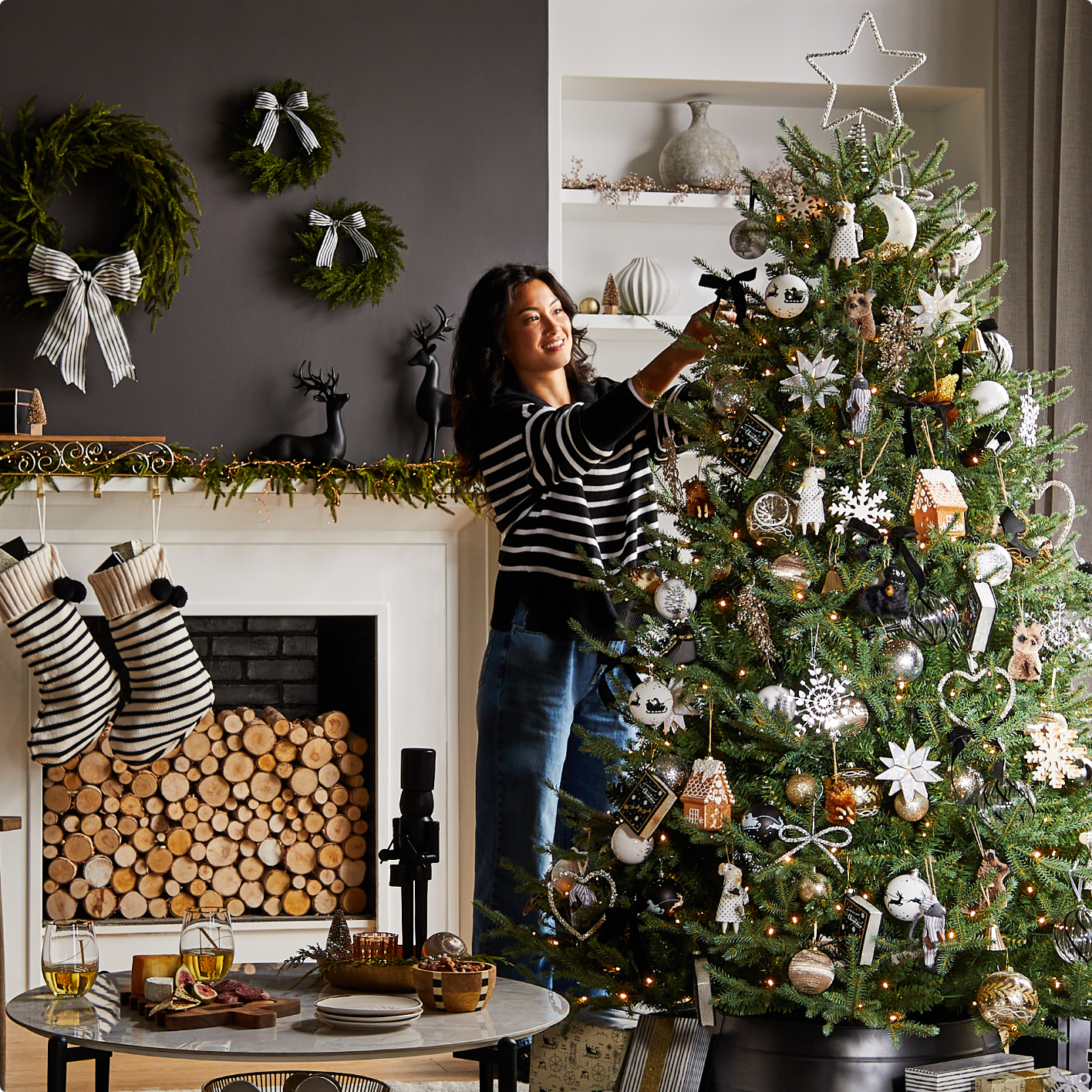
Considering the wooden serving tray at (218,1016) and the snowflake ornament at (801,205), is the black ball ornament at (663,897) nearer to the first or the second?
the wooden serving tray at (218,1016)

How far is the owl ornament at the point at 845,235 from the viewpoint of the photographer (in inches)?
67.7

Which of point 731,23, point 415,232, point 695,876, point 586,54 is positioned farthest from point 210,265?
point 695,876

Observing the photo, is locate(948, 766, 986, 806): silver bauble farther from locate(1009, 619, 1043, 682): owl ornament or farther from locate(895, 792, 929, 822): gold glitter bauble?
locate(1009, 619, 1043, 682): owl ornament

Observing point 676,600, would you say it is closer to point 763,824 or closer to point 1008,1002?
point 763,824

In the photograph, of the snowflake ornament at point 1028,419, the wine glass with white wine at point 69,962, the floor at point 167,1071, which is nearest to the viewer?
the wine glass with white wine at point 69,962

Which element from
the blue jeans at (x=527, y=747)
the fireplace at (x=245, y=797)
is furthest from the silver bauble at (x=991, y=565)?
the fireplace at (x=245, y=797)

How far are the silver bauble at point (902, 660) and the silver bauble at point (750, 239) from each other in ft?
1.87

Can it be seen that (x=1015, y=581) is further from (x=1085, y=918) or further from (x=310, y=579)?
(x=310, y=579)

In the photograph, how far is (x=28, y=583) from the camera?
9.40 ft

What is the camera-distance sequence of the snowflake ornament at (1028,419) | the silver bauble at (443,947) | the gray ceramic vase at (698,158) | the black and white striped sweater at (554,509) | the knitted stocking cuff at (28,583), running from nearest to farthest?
the silver bauble at (443,947), the snowflake ornament at (1028,419), the black and white striped sweater at (554,509), the knitted stocking cuff at (28,583), the gray ceramic vase at (698,158)

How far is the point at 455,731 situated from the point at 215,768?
0.57m

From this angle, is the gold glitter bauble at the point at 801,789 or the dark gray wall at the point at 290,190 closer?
the gold glitter bauble at the point at 801,789

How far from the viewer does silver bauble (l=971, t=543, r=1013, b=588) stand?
1.68 metres

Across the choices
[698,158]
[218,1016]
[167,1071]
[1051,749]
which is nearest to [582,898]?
[218,1016]
